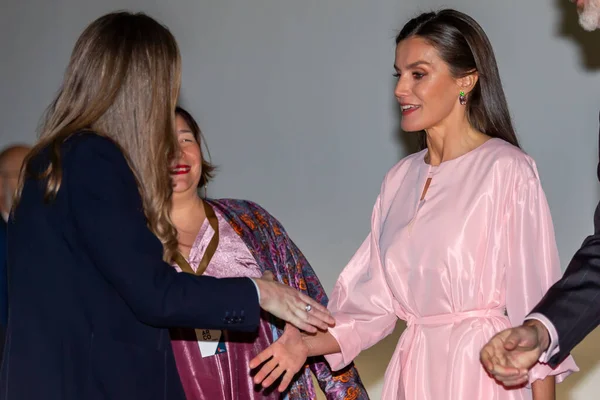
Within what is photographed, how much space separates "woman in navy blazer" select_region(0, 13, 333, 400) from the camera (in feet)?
7.16

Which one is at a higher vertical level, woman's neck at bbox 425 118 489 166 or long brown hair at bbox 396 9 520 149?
long brown hair at bbox 396 9 520 149

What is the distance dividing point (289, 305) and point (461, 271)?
50 centimetres

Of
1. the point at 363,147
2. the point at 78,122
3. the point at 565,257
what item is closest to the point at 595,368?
the point at 565,257

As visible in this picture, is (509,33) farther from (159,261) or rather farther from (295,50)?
(159,261)

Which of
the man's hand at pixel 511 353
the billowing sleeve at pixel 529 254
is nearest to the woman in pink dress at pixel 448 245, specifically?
the billowing sleeve at pixel 529 254

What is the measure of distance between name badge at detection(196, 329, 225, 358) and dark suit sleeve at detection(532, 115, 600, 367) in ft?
4.89

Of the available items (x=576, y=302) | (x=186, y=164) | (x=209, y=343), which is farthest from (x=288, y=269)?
(x=576, y=302)

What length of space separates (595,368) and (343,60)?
2109 millimetres

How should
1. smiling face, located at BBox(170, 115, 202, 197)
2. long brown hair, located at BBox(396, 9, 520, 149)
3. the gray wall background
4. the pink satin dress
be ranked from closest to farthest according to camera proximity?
the pink satin dress
long brown hair, located at BBox(396, 9, 520, 149)
smiling face, located at BBox(170, 115, 202, 197)
the gray wall background

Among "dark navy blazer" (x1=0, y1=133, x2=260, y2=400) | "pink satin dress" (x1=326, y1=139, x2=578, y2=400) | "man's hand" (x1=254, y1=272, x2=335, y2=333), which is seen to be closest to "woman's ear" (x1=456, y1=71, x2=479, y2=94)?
"pink satin dress" (x1=326, y1=139, x2=578, y2=400)

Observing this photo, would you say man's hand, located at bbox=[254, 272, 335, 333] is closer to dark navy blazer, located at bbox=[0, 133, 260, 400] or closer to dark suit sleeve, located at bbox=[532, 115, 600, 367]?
dark navy blazer, located at bbox=[0, 133, 260, 400]

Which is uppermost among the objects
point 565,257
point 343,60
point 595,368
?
point 343,60

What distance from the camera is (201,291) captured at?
2307 mm

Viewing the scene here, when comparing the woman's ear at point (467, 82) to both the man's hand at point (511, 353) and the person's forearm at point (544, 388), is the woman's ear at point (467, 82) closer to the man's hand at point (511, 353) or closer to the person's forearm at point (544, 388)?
the person's forearm at point (544, 388)
